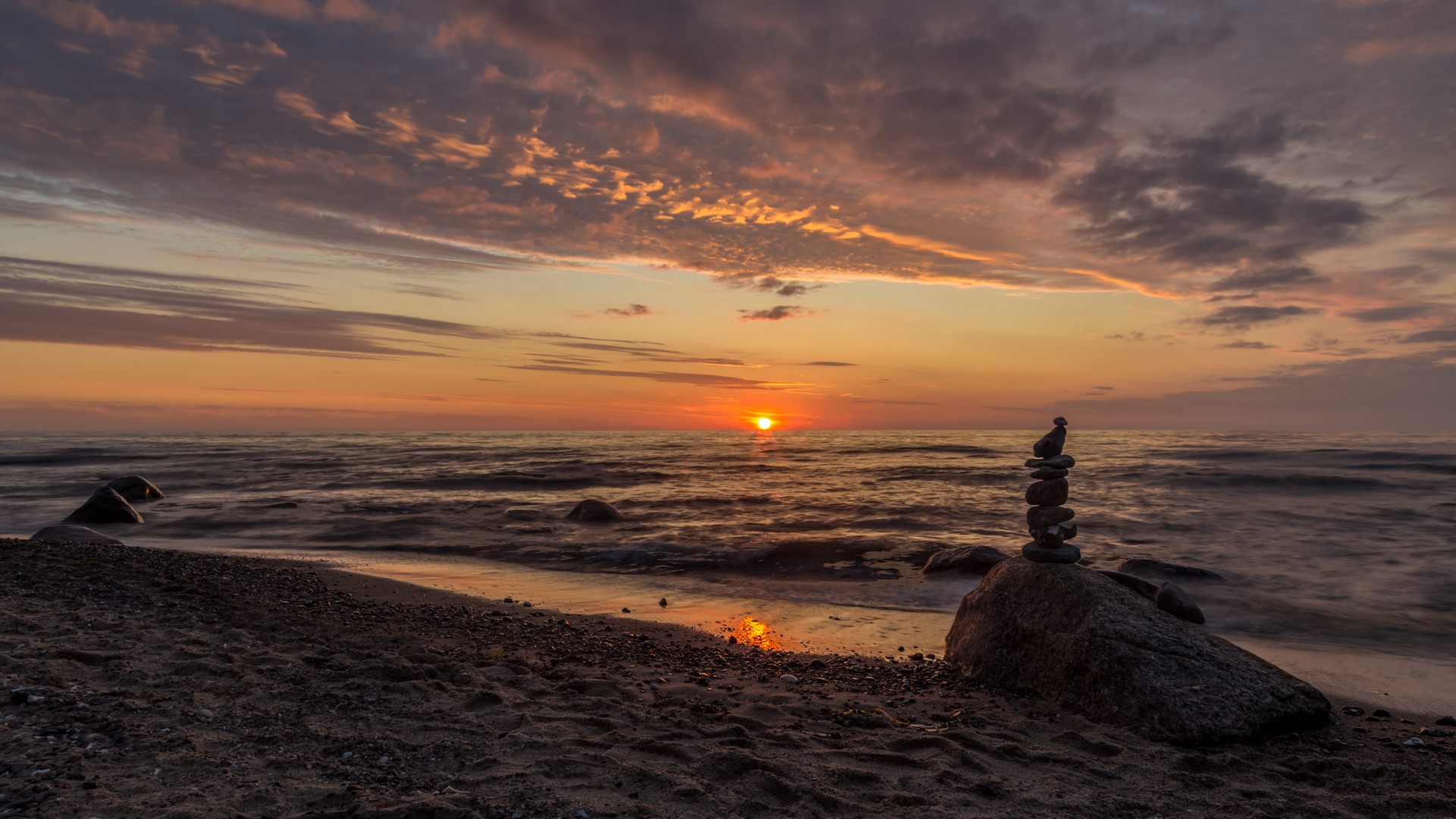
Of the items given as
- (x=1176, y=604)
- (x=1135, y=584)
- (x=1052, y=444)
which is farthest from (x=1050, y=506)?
(x=1135, y=584)

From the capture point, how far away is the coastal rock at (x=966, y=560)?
13.0m

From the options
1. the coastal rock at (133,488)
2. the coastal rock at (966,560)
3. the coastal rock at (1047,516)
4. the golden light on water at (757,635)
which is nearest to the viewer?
the coastal rock at (1047,516)

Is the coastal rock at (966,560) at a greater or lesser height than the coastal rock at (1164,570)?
greater

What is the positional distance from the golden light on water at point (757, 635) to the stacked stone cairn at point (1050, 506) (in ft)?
11.2

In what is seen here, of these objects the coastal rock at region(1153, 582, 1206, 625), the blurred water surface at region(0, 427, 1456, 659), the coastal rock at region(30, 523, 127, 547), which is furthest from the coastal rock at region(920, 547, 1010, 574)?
the coastal rock at region(30, 523, 127, 547)

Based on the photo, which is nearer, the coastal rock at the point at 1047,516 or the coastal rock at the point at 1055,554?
the coastal rock at the point at 1055,554

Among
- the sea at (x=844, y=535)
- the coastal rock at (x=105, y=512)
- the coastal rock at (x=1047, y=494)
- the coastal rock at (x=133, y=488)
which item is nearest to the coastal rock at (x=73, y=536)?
the sea at (x=844, y=535)

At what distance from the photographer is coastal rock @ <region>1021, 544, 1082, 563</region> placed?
→ 7.73 metres

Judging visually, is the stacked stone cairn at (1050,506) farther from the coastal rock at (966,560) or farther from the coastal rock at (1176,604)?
the coastal rock at (966,560)

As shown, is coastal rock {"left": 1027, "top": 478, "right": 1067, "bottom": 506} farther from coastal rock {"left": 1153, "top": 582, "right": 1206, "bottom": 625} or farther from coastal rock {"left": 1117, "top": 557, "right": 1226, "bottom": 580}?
coastal rock {"left": 1117, "top": 557, "right": 1226, "bottom": 580}

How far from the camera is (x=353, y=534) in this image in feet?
59.0

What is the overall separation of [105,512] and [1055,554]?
78.8 feet

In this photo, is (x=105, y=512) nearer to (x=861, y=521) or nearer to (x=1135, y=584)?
(x=861, y=521)

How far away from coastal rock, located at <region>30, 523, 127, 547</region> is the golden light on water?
12.3 m
